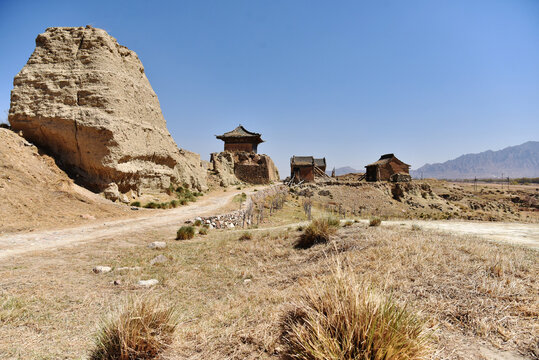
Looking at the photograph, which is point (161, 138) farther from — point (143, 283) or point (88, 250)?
point (143, 283)

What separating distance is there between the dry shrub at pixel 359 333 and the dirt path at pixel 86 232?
7858 millimetres

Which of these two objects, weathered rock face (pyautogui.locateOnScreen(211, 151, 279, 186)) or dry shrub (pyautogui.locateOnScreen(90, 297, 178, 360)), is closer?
dry shrub (pyautogui.locateOnScreen(90, 297, 178, 360))

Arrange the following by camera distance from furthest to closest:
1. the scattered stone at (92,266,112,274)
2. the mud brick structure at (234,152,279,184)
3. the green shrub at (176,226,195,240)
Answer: the mud brick structure at (234,152,279,184) < the green shrub at (176,226,195,240) < the scattered stone at (92,266,112,274)

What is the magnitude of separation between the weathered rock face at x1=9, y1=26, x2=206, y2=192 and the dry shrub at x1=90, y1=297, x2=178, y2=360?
41.6 ft

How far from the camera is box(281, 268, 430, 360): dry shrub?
6.43 ft

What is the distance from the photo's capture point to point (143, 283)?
5324mm

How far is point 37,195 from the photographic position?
1038 centimetres

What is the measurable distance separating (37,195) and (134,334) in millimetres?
11417

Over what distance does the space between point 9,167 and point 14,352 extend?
1133 centimetres

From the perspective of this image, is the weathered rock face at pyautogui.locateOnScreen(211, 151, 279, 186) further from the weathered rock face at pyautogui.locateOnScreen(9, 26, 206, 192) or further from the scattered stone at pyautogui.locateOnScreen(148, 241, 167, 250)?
the scattered stone at pyautogui.locateOnScreen(148, 241, 167, 250)

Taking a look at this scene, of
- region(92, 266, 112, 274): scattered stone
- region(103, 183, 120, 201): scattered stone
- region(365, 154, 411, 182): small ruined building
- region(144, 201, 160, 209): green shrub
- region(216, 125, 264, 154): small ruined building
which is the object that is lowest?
region(92, 266, 112, 274): scattered stone

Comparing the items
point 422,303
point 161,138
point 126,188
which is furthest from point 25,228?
point 422,303

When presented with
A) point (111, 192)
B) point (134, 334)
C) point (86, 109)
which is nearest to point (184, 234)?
point (111, 192)

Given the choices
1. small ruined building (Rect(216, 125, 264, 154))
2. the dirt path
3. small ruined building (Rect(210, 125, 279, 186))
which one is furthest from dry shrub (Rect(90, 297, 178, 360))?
small ruined building (Rect(216, 125, 264, 154))
